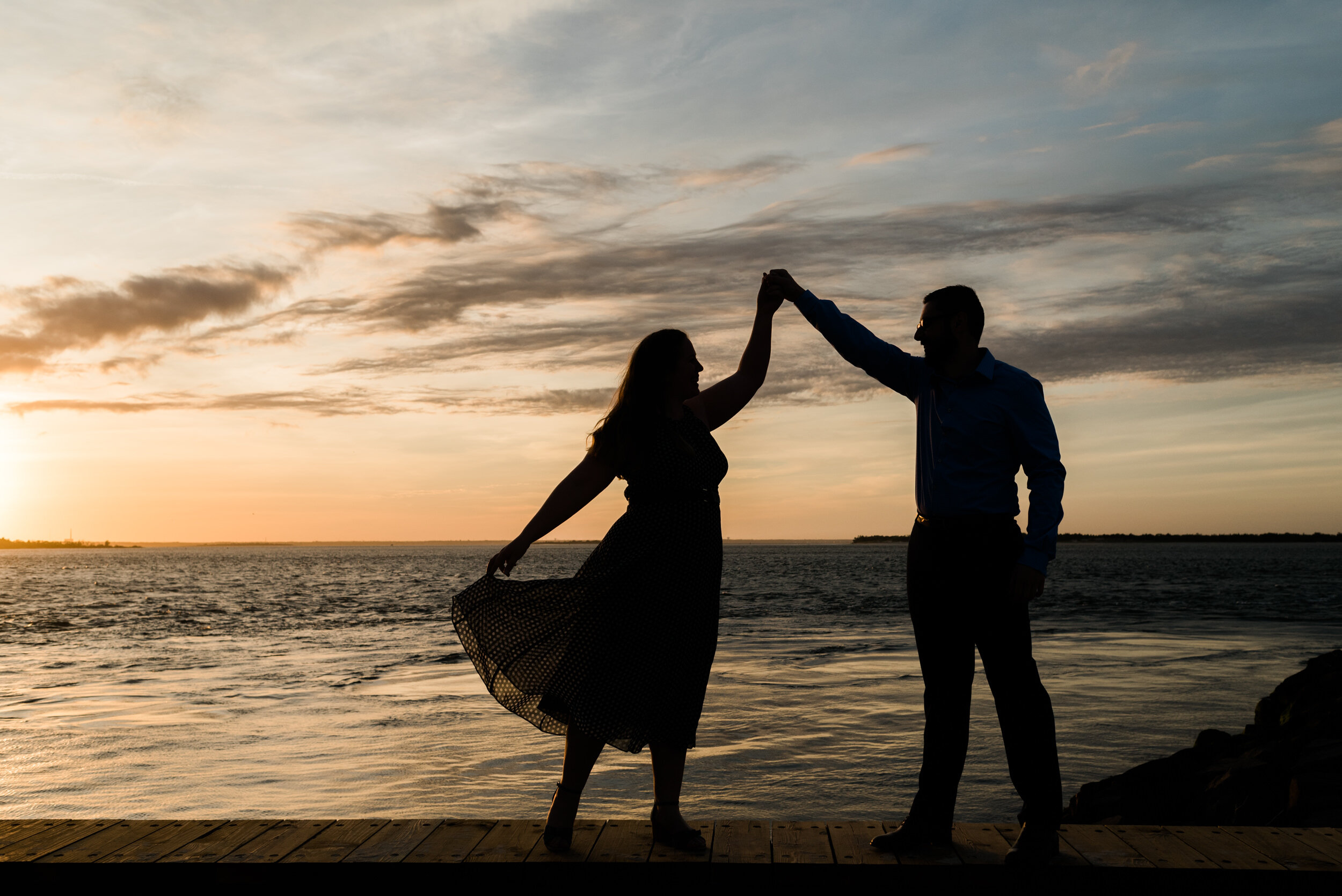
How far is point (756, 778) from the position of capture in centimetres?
806

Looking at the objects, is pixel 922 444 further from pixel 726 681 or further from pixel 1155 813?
pixel 726 681

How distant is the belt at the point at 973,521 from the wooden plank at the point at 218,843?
3.00 meters

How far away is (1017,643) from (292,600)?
135 ft

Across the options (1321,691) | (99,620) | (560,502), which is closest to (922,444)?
(560,502)

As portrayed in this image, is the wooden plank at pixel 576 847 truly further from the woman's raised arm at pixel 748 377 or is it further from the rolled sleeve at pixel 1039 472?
the rolled sleeve at pixel 1039 472

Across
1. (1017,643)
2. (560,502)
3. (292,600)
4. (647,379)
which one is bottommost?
(292,600)

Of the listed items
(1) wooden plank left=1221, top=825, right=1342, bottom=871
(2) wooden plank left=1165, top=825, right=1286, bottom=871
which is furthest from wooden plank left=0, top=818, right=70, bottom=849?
(1) wooden plank left=1221, top=825, right=1342, bottom=871

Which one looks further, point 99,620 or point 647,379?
point 99,620

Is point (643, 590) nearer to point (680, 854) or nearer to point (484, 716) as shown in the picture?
point (680, 854)

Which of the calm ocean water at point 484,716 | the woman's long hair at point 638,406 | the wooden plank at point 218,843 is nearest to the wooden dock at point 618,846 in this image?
the wooden plank at point 218,843

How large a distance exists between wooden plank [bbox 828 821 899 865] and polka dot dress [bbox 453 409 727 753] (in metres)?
0.68

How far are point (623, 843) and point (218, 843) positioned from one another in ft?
5.25

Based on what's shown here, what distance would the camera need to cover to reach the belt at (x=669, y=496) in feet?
12.6

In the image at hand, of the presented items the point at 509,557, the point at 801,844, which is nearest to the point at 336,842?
the point at 509,557
